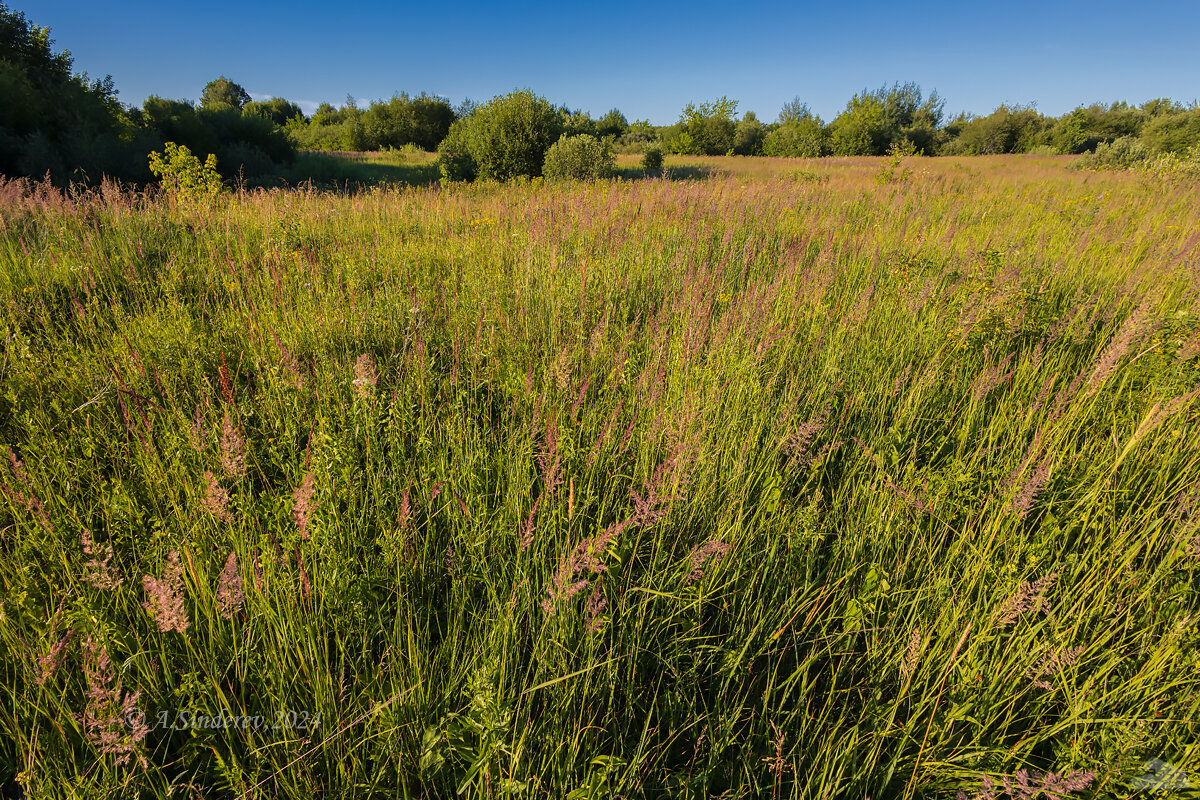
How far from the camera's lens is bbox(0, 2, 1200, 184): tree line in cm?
1230

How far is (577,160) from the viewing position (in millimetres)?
13523

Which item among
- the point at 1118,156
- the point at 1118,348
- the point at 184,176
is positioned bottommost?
the point at 1118,348

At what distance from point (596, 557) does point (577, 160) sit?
14.4m

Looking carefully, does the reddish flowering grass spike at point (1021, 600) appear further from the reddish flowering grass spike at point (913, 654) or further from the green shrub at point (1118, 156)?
the green shrub at point (1118, 156)

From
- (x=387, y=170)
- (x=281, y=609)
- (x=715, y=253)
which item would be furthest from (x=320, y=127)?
(x=281, y=609)

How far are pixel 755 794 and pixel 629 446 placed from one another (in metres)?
1.16

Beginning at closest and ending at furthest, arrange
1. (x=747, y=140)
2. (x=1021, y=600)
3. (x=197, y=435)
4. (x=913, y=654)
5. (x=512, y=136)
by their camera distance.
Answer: (x=913, y=654) → (x=1021, y=600) → (x=197, y=435) → (x=512, y=136) → (x=747, y=140)

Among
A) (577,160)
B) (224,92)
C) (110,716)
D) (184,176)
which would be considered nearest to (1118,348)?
(110,716)

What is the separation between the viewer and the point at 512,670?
1.16 m

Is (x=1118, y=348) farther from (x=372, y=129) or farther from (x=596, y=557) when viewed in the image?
(x=372, y=129)

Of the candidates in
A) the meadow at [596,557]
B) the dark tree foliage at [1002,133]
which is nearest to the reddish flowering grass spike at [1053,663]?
the meadow at [596,557]

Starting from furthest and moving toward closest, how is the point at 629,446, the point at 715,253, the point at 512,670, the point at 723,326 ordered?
the point at 715,253 < the point at 723,326 < the point at 629,446 < the point at 512,670

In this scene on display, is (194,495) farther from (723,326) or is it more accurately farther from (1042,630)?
(1042,630)

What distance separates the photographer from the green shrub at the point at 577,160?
13.5 meters
